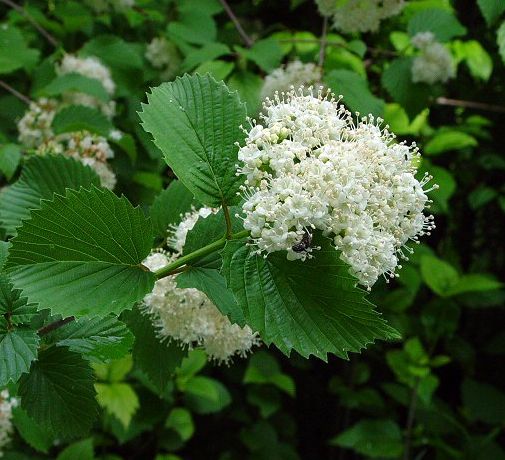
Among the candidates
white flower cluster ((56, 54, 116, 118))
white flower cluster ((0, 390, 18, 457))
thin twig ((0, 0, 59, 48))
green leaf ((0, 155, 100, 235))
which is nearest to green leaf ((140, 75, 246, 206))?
green leaf ((0, 155, 100, 235))

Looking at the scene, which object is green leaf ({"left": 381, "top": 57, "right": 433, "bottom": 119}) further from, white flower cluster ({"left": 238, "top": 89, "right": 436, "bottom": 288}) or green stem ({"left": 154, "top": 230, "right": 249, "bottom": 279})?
green stem ({"left": 154, "top": 230, "right": 249, "bottom": 279})

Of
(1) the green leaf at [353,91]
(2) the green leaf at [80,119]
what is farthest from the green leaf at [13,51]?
(1) the green leaf at [353,91]

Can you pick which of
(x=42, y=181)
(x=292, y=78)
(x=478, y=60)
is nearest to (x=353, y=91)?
(x=292, y=78)

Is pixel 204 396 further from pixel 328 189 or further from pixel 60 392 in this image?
pixel 328 189

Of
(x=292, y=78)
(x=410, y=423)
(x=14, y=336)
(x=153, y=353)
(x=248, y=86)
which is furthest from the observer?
(x=410, y=423)

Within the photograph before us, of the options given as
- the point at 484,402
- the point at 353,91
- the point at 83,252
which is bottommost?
the point at 484,402

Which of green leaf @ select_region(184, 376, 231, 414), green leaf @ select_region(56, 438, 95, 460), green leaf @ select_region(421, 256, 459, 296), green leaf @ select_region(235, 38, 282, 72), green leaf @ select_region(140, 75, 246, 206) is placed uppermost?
green leaf @ select_region(140, 75, 246, 206)
